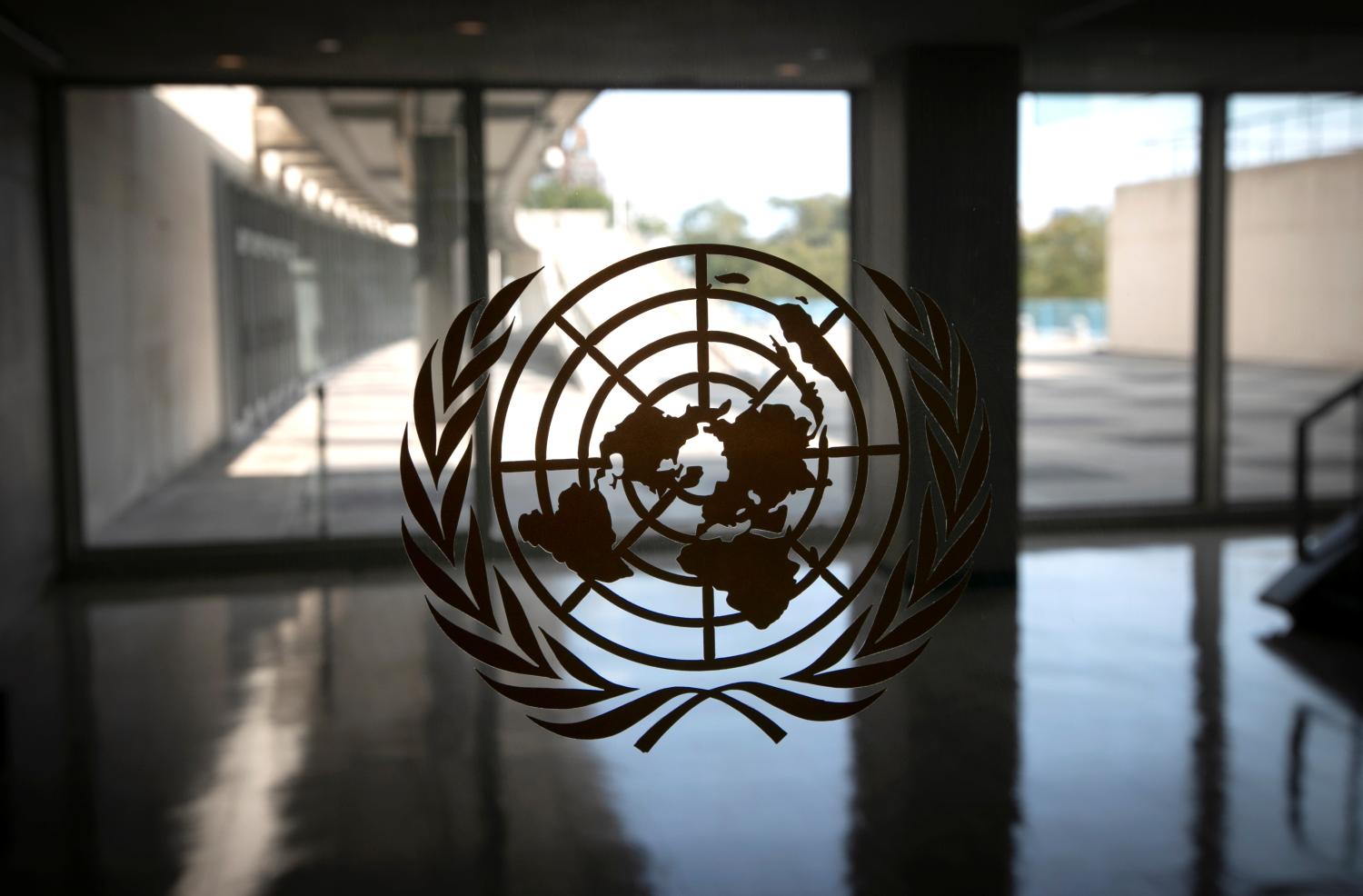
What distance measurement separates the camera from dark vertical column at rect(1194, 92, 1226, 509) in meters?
4.41

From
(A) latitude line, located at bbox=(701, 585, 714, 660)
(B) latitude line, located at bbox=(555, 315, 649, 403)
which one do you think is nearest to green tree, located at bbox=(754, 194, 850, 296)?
(B) latitude line, located at bbox=(555, 315, 649, 403)

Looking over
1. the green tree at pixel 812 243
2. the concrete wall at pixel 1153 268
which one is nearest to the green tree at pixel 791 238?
the green tree at pixel 812 243

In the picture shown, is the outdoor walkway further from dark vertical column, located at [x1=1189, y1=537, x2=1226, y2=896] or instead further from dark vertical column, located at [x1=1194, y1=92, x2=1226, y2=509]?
dark vertical column, located at [x1=1189, y1=537, x2=1226, y2=896]

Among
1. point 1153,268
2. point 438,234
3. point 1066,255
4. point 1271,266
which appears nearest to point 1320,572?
point 1271,266

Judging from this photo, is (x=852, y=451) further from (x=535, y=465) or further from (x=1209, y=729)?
(x=1209, y=729)

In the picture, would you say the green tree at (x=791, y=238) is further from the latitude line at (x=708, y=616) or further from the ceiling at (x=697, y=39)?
the latitude line at (x=708, y=616)

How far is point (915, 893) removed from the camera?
10.4 ft

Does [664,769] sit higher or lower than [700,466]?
lower

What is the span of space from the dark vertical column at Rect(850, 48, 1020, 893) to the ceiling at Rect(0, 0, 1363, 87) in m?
0.12

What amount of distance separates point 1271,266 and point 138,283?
15.1 ft

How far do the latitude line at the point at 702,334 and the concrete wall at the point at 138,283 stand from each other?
248 centimetres

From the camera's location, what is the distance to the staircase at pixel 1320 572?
513cm

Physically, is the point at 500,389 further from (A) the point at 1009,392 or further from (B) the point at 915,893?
(B) the point at 915,893

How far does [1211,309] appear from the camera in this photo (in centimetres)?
517
